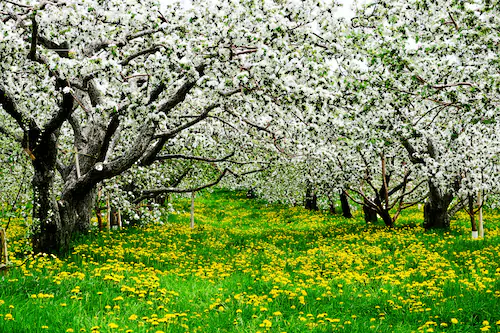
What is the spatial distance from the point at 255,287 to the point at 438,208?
1147 centimetres

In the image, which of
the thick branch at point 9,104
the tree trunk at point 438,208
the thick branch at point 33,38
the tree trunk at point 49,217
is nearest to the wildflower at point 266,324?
the thick branch at point 33,38

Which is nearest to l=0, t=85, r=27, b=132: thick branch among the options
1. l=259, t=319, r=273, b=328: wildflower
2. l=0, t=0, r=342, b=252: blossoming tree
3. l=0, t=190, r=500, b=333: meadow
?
l=0, t=0, r=342, b=252: blossoming tree

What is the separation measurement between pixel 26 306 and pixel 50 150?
5189mm

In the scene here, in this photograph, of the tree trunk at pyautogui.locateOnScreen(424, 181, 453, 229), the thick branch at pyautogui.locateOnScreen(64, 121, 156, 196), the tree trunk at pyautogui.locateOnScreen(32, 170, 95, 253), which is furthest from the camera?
the tree trunk at pyautogui.locateOnScreen(424, 181, 453, 229)

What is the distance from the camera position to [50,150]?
10.5 m

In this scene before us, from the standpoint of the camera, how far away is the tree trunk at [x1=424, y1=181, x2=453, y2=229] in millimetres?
17625

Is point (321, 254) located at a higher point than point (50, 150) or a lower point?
lower

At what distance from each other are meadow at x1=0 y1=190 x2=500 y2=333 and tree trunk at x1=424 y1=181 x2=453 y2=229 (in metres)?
2.37

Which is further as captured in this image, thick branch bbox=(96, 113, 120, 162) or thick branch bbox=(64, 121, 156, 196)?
thick branch bbox=(64, 121, 156, 196)

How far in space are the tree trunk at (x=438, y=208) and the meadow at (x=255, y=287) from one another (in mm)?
2373

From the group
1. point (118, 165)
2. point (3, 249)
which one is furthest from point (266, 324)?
point (118, 165)

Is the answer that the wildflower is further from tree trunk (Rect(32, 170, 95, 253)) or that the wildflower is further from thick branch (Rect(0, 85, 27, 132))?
thick branch (Rect(0, 85, 27, 132))

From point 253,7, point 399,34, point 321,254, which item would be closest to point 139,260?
point 321,254

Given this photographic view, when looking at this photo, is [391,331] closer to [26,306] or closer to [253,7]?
[26,306]
